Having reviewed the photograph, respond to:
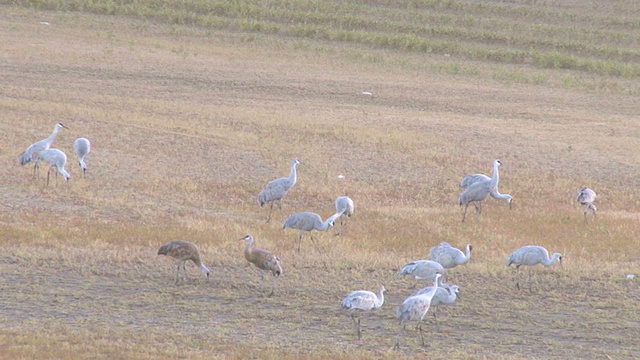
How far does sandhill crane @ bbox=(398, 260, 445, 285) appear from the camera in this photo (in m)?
17.7

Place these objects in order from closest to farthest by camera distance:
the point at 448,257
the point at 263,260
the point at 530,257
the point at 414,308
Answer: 1. the point at 414,308
2. the point at 263,260
3. the point at 448,257
4. the point at 530,257

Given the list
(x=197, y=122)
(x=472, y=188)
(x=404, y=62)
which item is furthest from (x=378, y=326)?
(x=404, y=62)

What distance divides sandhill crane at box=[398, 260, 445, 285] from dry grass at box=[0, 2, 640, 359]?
65cm

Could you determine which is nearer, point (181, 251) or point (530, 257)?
point (181, 251)

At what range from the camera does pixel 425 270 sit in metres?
17.8

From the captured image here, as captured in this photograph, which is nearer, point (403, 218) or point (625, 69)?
point (403, 218)

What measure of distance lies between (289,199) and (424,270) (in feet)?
27.9

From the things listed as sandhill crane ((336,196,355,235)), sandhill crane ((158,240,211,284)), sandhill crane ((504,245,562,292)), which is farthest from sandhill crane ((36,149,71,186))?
sandhill crane ((504,245,562,292))

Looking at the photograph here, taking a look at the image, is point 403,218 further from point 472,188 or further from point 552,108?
point 552,108

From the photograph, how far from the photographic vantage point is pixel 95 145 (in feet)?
96.1

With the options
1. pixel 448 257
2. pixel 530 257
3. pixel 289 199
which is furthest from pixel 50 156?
pixel 530 257

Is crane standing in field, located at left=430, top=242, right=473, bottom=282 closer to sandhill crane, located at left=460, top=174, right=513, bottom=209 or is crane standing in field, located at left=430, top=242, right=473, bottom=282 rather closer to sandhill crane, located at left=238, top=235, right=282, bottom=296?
sandhill crane, located at left=238, top=235, right=282, bottom=296

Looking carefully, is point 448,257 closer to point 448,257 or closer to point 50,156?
point 448,257

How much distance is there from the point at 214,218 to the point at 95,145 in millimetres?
7408
